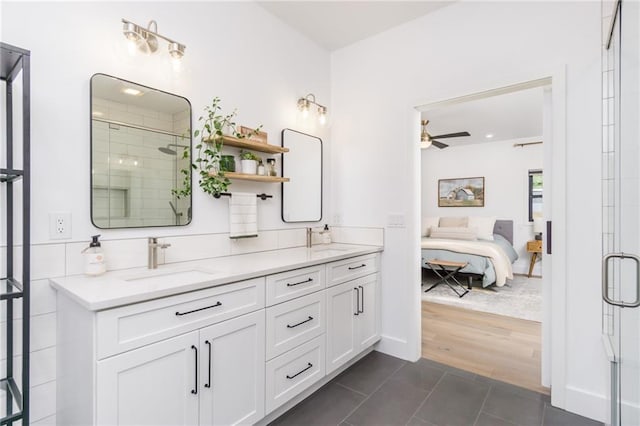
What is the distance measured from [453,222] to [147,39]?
5948 millimetres

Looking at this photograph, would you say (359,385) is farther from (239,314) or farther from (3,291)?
(3,291)

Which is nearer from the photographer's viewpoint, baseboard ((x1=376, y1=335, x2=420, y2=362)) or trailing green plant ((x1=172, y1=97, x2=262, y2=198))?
trailing green plant ((x1=172, y1=97, x2=262, y2=198))

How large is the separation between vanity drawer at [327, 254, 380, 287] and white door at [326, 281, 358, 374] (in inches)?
2.0

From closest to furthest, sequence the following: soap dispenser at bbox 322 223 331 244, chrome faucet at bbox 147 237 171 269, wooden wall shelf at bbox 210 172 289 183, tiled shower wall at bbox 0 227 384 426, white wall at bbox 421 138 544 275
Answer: tiled shower wall at bbox 0 227 384 426
chrome faucet at bbox 147 237 171 269
wooden wall shelf at bbox 210 172 289 183
soap dispenser at bbox 322 223 331 244
white wall at bbox 421 138 544 275

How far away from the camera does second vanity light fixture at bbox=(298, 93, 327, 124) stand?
274cm

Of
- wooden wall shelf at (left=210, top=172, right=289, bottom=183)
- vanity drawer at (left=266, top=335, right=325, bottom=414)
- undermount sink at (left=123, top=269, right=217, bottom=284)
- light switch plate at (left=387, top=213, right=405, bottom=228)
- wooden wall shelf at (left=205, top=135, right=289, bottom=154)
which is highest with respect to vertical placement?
wooden wall shelf at (left=205, top=135, right=289, bottom=154)

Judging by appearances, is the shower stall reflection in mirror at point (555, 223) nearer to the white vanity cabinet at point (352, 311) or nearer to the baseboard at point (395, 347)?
the baseboard at point (395, 347)

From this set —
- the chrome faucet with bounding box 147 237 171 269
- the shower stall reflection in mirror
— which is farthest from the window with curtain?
the chrome faucet with bounding box 147 237 171 269

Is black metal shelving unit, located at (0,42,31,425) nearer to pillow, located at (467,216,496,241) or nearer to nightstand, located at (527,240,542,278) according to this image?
pillow, located at (467,216,496,241)

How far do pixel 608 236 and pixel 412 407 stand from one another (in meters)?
1.51

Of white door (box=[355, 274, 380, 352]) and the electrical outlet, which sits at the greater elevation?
the electrical outlet

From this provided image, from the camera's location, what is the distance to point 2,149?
1346 millimetres

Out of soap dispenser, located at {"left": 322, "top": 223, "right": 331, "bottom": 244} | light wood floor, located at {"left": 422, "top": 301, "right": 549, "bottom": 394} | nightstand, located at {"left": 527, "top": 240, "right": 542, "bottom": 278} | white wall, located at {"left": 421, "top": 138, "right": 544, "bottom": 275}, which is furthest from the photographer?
white wall, located at {"left": 421, "top": 138, "right": 544, "bottom": 275}

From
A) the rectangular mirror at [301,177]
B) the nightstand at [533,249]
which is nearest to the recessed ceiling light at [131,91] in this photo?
the rectangular mirror at [301,177]
